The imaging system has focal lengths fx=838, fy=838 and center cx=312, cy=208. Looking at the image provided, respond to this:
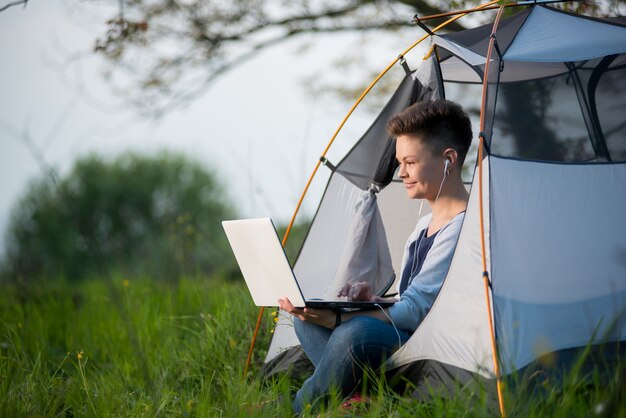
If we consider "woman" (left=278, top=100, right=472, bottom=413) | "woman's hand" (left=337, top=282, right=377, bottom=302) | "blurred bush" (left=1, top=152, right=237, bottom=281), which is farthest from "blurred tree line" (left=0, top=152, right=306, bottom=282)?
"woman's hand" (left=337, top=282, right=377, bottom=302)

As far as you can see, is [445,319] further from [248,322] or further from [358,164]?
[248,322]

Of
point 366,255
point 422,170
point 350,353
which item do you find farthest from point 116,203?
point 350,353

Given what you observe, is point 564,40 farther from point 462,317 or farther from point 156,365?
point 156,365

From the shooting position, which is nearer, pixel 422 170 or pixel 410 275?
pixel 422 170

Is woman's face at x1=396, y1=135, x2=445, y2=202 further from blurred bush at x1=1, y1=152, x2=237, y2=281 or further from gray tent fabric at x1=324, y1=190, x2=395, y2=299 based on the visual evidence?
blurred bush at x1=1, y1=152, x2=237, y2=281

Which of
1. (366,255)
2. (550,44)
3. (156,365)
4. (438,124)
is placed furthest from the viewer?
(156,365)

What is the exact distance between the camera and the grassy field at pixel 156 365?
7.70 feet

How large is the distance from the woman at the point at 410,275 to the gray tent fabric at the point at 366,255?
10.3 inches

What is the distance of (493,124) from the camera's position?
2682 mm

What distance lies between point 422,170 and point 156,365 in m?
1.54

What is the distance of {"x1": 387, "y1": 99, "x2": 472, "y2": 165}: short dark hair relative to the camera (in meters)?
2.88

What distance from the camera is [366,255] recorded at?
3312 mm

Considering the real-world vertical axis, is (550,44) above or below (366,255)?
above

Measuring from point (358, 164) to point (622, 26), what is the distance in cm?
117
